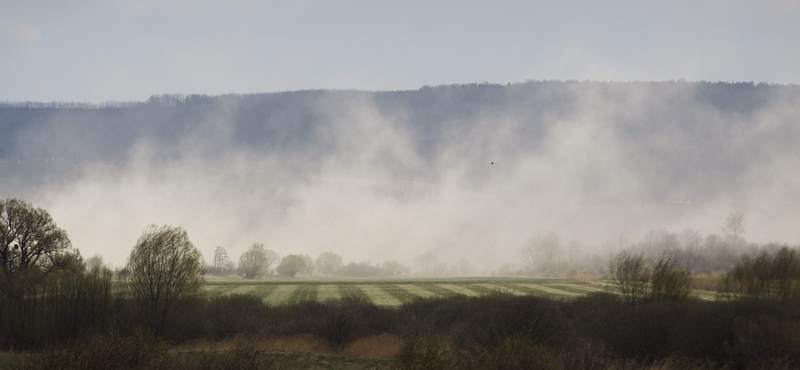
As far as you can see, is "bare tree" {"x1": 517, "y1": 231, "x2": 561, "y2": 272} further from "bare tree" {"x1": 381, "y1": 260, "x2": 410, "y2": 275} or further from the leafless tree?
"bare tree" {"x1": 381, "y1": 260, "x2": 410, "y2": 275}

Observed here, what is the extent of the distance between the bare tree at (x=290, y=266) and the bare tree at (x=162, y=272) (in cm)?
9999

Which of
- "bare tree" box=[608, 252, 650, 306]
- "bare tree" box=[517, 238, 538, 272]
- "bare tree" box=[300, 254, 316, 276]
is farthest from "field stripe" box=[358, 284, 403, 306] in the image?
"bare tree" box=[517, 238, 538, 272]

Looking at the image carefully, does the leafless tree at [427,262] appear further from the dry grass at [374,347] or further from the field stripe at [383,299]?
the dry grass at [374,347]

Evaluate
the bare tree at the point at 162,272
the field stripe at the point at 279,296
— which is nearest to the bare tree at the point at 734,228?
the field stripe at the point at 279,296

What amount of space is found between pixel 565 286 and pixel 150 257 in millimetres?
65801

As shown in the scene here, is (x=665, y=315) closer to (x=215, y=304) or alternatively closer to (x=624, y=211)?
(x=215, y=304)

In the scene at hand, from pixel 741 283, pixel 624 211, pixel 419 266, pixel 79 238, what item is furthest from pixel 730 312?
pixel 79 238

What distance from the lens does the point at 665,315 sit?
1374 inches

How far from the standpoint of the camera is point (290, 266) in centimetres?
13850

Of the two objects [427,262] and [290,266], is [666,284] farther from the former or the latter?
[427,262]

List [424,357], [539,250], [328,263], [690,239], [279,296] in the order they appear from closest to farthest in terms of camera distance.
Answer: [424,357], [279,296], [690,239], [539,250], [328,263]

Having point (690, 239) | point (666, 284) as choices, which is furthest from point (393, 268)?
point (666, 284)

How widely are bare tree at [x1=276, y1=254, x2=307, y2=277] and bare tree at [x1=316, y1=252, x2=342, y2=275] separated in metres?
22.9

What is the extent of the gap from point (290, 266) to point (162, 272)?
341 ft
